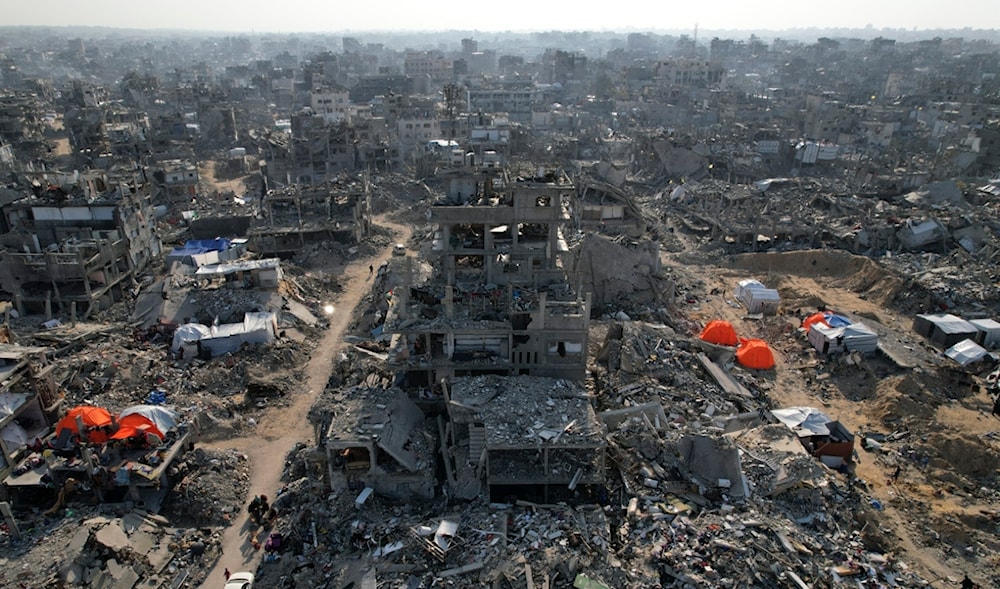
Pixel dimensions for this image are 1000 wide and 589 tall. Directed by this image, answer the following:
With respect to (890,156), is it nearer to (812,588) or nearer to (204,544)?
(812,588)

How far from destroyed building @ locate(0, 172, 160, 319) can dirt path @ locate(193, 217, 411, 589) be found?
1191 cm

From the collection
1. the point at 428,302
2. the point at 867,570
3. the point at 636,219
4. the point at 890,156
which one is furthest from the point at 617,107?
the point at 867,570

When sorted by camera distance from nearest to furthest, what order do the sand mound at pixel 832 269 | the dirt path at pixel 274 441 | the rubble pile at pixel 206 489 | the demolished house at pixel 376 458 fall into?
1. the dirt path at pixel 274 441
2. the demolished house at pixel 376 458
3. the rubble pile at pixel 206 489
4. the sand mound at pixel 832 269

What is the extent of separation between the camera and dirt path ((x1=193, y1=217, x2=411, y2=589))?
1827cm

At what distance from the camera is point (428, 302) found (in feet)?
78.2

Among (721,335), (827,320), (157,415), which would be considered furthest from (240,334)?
(827,320)

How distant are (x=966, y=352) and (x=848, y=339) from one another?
5422 mm

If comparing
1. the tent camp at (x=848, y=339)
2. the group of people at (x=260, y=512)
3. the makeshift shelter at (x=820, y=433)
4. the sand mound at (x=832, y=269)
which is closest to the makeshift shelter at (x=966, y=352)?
the tent camp at (x=848, y=339)

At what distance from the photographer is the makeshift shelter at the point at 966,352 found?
28922 millimetres

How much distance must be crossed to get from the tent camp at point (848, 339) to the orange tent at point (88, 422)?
3015 cm

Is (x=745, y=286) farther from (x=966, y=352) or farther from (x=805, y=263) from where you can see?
(x=966, y=352)

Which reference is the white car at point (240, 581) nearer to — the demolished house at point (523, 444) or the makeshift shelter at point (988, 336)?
the demolished house at point (523, 444)

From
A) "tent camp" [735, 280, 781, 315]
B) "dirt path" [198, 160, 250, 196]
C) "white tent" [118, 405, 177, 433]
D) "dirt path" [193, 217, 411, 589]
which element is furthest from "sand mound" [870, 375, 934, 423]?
"dirt path" [198, 160, 250, 196]

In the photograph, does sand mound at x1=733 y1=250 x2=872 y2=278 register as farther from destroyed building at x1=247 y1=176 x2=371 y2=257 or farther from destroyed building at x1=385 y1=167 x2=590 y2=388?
destroyed building at x1=247 y1=176 x2=371 y2=257
